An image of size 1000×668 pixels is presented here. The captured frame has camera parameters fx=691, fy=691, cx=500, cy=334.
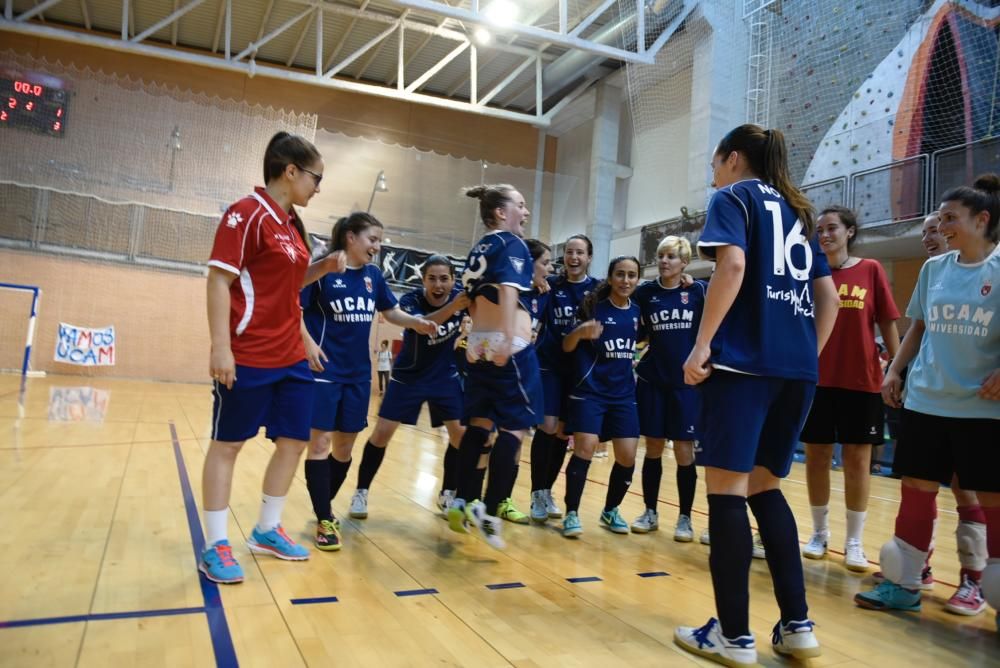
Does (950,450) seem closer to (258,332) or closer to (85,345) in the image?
(258,332)

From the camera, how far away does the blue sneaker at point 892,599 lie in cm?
261

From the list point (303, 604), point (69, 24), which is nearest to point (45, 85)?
point (69, 24)

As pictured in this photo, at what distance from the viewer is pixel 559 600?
248cm

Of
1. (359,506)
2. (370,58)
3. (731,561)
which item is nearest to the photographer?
(731,561)

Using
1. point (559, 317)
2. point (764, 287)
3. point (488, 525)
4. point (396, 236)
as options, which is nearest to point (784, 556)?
point (764, 287)

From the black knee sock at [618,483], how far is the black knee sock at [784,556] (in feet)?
5.62

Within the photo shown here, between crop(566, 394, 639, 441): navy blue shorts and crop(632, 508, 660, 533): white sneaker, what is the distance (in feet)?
1.57

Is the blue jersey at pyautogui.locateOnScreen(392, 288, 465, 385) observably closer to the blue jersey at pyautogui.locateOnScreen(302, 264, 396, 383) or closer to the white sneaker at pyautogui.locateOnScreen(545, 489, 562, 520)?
the blue jersey at pyautogui.locateOnScreen(302, 264, 396, 383)

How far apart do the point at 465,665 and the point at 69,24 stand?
17.9m

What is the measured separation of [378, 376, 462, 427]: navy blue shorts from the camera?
3.71 meters

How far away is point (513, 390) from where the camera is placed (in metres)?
2.95

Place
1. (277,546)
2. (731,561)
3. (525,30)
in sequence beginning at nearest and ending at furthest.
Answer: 1. (731,561)
2. (277,546)
3. (525,30)

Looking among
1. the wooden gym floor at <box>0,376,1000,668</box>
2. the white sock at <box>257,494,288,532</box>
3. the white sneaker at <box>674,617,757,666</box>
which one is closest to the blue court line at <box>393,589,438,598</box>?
the wooden gym floor at <box>0,376,1000,668</box>

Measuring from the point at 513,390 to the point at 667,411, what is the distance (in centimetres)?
123
